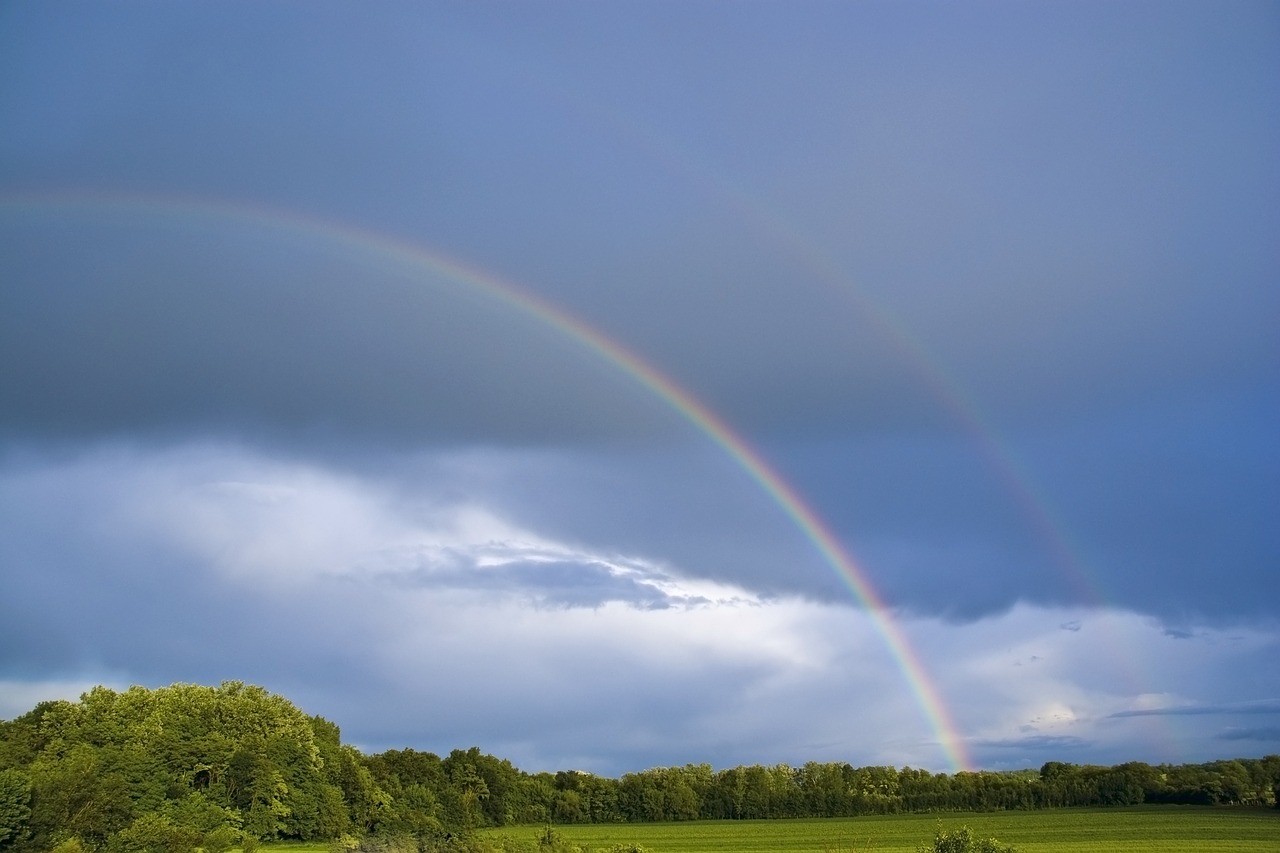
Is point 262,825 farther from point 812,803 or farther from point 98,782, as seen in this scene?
point 812,803

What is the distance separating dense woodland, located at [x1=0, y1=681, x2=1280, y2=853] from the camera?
69750mm

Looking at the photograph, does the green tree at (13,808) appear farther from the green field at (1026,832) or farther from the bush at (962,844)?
the bush at (962,844)

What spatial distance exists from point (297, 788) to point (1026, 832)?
86223 millimetres

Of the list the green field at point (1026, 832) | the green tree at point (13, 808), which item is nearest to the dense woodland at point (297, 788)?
the green tree at point (13, 808)

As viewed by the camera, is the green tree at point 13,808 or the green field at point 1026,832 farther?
the green field at point 1026,832

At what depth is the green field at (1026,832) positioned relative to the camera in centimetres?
9519

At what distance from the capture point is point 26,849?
Answer: 69.0 m

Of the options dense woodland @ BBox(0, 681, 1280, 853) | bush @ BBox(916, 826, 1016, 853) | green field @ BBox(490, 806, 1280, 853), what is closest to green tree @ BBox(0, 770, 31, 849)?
dense woodland @ BBox(0, 681, 1280, 853)

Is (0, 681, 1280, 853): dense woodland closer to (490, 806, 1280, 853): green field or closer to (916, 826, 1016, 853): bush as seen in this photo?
(490, 806, 1280, 853): green field

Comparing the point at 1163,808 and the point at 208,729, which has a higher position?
the point at 208,729

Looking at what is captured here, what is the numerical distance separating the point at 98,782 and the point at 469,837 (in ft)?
178

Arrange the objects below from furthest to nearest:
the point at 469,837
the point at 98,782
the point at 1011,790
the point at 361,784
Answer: the point at 1011,790, the point at 361,784, the point at 98,782, the point at 469,837

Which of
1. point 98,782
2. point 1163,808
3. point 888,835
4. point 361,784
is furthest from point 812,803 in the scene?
point 98,782

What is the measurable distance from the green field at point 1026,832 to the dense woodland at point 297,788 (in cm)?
1340
